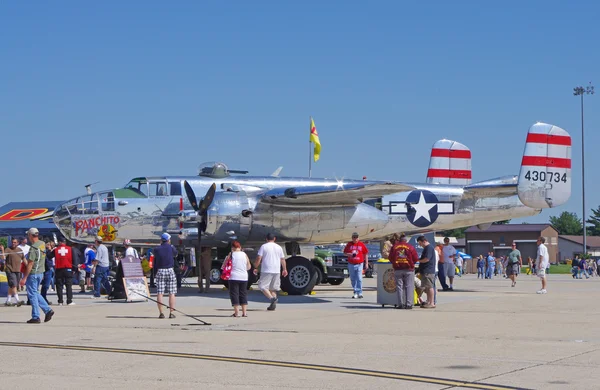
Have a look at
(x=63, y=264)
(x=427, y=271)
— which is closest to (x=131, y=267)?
(x=63, y=264)

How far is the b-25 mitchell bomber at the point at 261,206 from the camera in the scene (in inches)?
918

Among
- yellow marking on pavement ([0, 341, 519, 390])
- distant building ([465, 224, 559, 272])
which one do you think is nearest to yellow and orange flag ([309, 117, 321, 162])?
yellow marking on pavement ([0, 341, 519, 390])

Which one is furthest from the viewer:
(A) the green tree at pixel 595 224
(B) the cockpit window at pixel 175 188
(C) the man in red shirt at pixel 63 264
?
(A) the green tree at pixel 595 224

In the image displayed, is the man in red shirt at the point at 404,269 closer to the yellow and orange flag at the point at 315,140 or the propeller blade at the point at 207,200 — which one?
the propeller blade at the point at 207,200

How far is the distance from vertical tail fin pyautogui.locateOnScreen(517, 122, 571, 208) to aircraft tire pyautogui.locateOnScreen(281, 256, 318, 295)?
752 centimetres

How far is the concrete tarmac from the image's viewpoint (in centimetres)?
887

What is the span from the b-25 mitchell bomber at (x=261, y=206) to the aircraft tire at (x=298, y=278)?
29mm

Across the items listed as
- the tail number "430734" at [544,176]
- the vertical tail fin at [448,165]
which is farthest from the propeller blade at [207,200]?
the vertical tail fin at [448,165]

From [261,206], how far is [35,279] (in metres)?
8.77

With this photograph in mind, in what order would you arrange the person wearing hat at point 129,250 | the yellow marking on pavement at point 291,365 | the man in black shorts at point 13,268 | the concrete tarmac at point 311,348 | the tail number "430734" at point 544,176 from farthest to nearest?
the tail number "430734" at point 544,176
the person wearing hat at point 129,250
the man in black shorts at point 13,268
the concrete tarmac at point 311,348
the yellow marking on pavement at point 291,365

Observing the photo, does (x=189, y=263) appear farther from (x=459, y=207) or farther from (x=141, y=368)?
(x=141, y=368)

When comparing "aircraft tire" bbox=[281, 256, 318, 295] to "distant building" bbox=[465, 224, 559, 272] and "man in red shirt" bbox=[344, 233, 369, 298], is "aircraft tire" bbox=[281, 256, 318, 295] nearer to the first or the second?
"man in red shirt" bbox=[344, 233, 369, 298]

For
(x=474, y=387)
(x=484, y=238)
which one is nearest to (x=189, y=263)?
(x=474, y=387)

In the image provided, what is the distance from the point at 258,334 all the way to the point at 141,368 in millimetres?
3903
